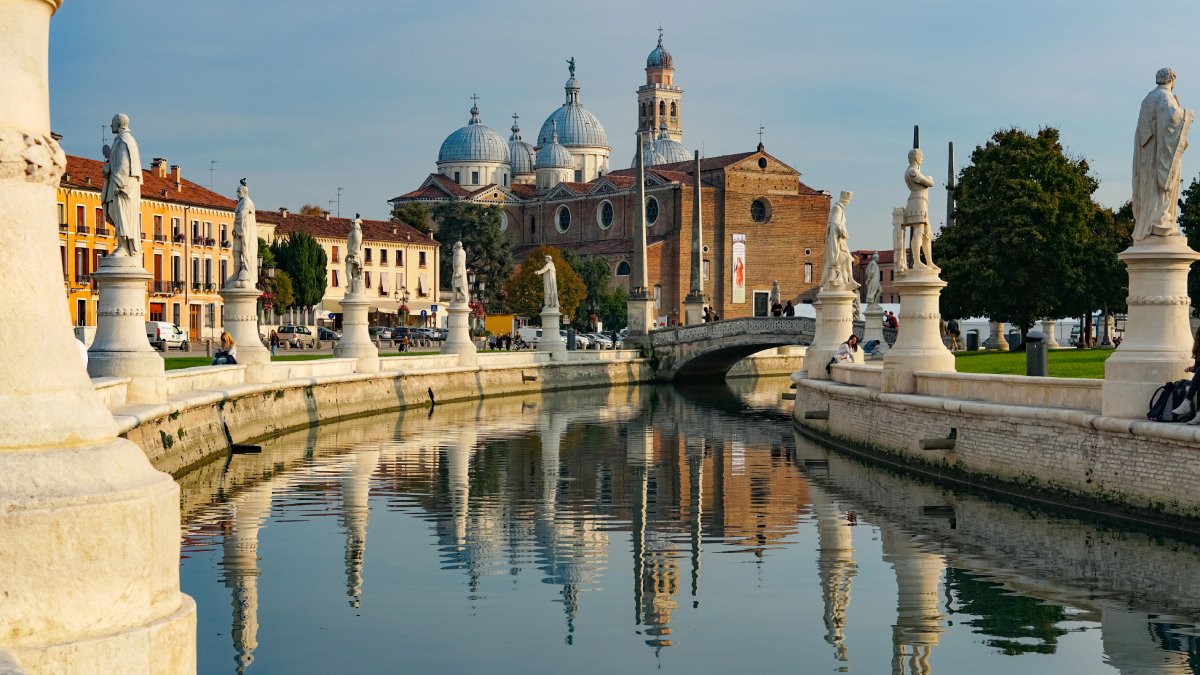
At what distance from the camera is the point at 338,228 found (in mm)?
97688

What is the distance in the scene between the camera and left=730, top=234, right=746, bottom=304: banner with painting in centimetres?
10731

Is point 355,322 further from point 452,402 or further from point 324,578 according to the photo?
point 324,578

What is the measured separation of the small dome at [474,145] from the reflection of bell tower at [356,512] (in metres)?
107

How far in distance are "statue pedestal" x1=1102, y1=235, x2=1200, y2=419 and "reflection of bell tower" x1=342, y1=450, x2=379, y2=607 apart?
8.02 m

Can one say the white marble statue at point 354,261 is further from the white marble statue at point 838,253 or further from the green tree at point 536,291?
the green tree at point 536,291

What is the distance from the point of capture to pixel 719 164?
353 feet

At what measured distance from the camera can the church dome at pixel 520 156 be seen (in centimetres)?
13912

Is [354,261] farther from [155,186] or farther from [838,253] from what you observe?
[155,186]

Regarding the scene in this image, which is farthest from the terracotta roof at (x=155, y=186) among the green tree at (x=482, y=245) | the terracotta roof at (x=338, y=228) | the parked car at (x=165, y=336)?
the green tree at (x=482, y=245)

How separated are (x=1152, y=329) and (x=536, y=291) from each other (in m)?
79.7

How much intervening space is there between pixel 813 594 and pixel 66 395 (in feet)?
28.6

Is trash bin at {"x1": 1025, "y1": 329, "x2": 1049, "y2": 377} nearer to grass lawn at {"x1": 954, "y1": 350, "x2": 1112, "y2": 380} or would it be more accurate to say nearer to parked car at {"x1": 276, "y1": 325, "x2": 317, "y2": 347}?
grass lawn at {"x1": 954, "y1": 350, "x2": 1112, "y2": 380}

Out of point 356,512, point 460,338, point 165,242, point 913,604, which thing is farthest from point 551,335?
point 913,604

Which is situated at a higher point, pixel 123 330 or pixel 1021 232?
pixel 1021 232
